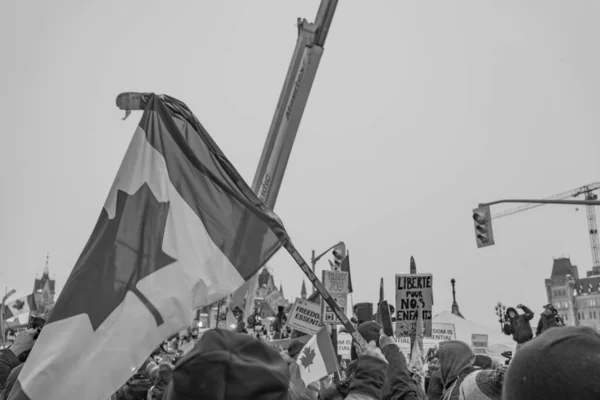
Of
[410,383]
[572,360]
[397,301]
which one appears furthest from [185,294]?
[397,301]

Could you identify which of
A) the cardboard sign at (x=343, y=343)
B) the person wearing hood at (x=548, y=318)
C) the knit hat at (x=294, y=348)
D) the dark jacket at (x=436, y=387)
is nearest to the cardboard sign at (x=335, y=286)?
the knit hat at (x=294, y=348)

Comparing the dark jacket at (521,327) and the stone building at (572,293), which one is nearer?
the dark jacket at (521,327)

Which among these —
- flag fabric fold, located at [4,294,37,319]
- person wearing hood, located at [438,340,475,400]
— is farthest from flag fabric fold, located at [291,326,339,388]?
flag fabric fold, located at [4,294,37,319]

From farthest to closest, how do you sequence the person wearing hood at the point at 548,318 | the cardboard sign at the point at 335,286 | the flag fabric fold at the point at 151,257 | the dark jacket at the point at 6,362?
1. the cardboard sign at the point at 335,286
2. the person wearing hood at the point at 548,318
3. the dark jacket at the point at 6,362
4. the flag fabric fold at the point at 151,257

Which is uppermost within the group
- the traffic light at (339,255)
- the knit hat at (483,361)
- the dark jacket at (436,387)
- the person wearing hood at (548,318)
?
the traffic light at (339,255)

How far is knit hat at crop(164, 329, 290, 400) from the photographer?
1741 millimetres

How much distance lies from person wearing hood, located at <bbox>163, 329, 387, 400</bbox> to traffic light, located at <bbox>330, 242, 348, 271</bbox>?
12987mm

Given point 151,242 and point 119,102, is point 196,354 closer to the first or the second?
point 151,242

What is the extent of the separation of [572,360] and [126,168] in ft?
12.1

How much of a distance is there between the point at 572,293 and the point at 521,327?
119 meters

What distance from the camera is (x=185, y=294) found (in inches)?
153

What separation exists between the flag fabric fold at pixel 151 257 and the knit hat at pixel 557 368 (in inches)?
104

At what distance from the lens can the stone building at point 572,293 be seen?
109m

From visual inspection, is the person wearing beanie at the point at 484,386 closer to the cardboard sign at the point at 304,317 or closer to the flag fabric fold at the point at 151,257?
the flag fabric fold at the point at 151,257
